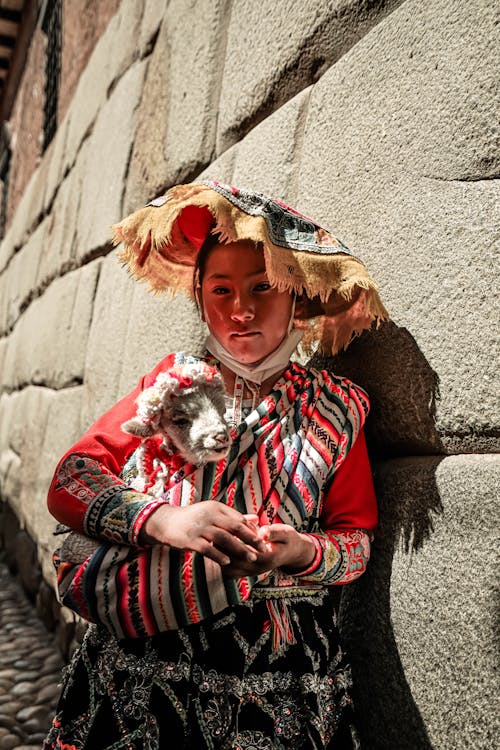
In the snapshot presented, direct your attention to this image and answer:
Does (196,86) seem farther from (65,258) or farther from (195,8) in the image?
(65,258)

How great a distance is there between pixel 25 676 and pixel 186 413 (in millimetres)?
1588

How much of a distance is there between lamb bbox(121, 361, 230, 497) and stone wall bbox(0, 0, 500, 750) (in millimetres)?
326

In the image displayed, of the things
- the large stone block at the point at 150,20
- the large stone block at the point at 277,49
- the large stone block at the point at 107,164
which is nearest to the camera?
the large stone block at the point at 277,49

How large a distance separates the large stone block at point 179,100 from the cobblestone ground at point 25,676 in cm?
161

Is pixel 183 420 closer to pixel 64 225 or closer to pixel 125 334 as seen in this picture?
pixel 125 334

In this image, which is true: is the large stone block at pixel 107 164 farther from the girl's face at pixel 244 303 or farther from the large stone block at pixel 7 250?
the large stone block at pixel 7 250

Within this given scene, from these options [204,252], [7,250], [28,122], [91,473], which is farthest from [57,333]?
[28,122]

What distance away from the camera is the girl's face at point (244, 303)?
1.11 m

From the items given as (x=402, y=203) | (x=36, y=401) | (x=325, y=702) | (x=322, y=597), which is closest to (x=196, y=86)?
(x=402, y=203)

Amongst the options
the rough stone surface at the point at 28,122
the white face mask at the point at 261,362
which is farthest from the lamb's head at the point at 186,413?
the rough stone surface at the point at 28,122

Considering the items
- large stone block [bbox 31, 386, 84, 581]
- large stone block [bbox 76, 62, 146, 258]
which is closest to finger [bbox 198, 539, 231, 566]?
large stone block [bbox 31, 386, 84, 581]

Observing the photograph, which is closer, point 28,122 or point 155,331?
point 155,331

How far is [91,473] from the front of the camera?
1.04 meters

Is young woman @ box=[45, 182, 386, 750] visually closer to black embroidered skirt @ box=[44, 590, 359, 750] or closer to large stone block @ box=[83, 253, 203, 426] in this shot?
black embroidered skirt @ box=[44, 590, 359, 750]
